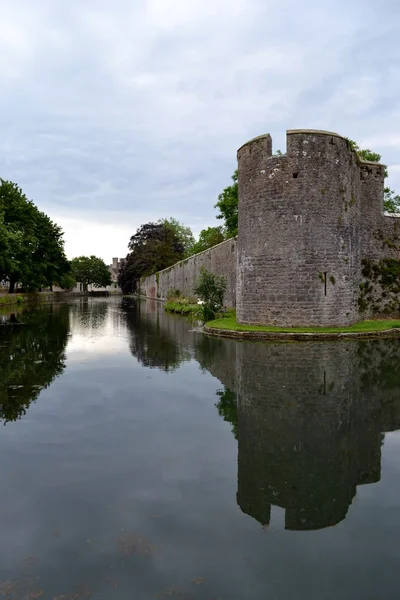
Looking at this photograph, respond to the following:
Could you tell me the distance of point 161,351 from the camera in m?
13.1

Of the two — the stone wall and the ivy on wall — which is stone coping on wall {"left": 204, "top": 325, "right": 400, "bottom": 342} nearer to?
the ivy on wall

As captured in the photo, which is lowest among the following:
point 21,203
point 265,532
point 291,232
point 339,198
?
point 265,532

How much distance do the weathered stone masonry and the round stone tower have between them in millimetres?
34

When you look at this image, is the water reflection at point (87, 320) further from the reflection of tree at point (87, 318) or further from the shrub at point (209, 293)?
the shrub at point (209, 293)

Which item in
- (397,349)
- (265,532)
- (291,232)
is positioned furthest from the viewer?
(291,232)

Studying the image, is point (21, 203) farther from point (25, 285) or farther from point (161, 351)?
point (161, 351)

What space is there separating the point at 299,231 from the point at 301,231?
69mm

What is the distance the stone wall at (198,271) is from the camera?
24773mm

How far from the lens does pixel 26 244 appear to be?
49.0 metres

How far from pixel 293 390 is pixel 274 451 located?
9.07 feet

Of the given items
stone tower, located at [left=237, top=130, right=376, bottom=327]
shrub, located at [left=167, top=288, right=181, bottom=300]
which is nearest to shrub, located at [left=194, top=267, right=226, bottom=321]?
stone tower, located at [left=237, top=130, right=376, bottom=327]

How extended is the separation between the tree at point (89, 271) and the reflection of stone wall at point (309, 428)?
124 meters

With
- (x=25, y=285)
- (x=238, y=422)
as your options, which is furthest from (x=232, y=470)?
(x=25, y=285)

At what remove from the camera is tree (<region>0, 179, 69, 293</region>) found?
39763 millimetres
